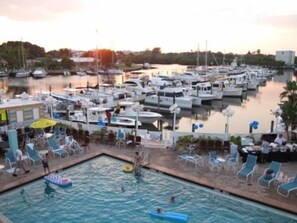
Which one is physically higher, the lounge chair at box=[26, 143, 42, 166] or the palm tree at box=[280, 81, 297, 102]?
the palm tree at box=[280, 81, 297, 102]

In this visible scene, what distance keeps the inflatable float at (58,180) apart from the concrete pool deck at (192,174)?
59cm

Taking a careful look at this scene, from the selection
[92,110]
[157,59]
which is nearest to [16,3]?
[92,110]

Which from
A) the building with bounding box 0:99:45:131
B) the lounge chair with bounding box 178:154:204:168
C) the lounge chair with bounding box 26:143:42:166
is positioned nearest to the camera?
the lounge chair with bounding box 178:154:204:168

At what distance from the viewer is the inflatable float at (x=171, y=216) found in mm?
9680

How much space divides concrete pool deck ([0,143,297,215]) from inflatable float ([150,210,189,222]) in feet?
7.61

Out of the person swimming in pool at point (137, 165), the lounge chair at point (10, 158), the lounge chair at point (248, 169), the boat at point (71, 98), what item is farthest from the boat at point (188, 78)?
the lounge chair at point (10, 158)

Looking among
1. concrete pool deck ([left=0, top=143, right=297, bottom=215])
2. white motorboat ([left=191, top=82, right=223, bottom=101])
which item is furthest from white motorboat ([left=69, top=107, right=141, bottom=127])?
white motorboat ([left=191, top=82, right=223, bottom=101])

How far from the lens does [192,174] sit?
12.8m

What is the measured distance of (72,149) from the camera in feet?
51.1

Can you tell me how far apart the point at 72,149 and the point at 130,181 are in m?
4.53

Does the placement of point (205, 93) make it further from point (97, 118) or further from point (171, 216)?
point (171, 216)

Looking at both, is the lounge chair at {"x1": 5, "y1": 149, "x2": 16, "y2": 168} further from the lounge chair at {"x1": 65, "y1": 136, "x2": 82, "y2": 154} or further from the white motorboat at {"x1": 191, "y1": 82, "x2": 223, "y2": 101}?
the white motorboat at {"x1": 191, "y1": 82, "x2": 223, "y2": 101}

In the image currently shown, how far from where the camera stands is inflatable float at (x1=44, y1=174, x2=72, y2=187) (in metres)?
12.1

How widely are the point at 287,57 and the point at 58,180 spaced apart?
140652 millimetres
